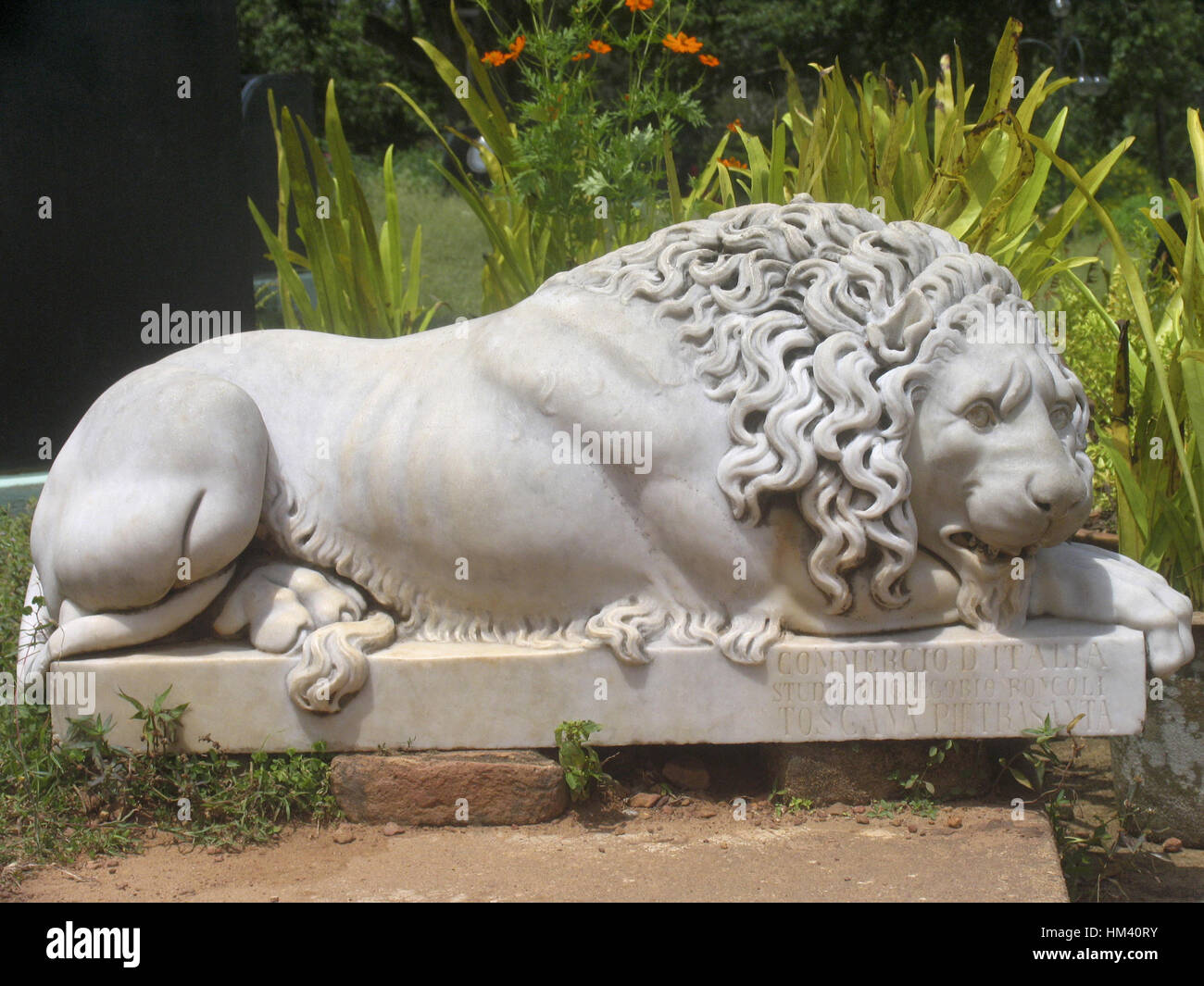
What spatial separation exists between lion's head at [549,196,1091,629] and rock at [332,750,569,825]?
831 millimetres

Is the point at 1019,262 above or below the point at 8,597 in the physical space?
above

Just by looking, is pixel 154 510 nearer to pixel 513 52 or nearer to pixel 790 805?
pixel 790 805

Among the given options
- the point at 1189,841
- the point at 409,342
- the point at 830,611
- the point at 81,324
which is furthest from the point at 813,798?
the point at 81,324

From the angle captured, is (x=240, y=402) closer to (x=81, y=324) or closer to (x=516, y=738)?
(x=516, y=738)

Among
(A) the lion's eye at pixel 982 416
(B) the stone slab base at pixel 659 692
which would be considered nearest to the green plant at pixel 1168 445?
(B) the stone slab base at pixel 659 692

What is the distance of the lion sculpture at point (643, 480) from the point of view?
10.1ft

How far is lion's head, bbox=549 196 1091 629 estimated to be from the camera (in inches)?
120

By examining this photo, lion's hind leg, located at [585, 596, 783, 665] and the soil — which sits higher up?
lion's hind leg, located at [585, 596, 783, 665]

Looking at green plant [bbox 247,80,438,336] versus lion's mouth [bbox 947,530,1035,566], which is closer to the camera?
lion's mouth [bbox 947,530,1035,566]

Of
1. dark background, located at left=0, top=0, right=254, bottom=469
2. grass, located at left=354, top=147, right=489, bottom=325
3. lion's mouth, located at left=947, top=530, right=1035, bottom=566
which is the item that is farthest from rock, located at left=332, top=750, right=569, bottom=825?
grass, located at left=354, top=147, right=489, bottom=325

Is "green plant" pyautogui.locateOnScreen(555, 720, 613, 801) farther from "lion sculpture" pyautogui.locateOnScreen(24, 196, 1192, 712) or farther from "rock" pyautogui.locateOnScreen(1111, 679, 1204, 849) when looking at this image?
"rock" pyautogui.locateOnScreen(1111, 679, 1204, 849)

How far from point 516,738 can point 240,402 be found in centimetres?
111

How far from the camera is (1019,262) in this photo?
443 centimetres

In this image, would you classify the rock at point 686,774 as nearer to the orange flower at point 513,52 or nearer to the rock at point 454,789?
the rock at point 454,789
